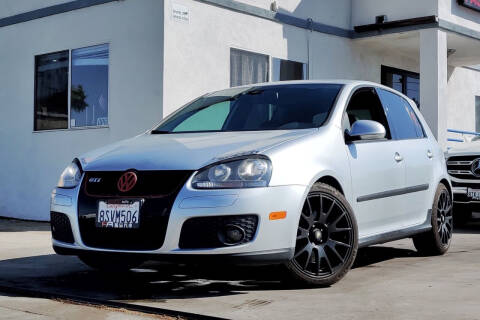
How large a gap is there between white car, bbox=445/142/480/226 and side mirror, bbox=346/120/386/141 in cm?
475

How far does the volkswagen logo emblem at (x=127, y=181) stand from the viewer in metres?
5.07

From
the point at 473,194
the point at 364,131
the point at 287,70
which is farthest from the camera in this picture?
the point at 287,70

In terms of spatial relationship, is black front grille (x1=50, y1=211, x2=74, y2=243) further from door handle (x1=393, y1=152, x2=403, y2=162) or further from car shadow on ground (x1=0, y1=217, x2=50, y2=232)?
car shadow on ground (x1=0, y1=217, x2=50, y2=232)

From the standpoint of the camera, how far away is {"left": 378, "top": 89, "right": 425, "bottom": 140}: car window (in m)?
6.81

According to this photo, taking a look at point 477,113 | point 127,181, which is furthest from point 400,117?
point 477,113

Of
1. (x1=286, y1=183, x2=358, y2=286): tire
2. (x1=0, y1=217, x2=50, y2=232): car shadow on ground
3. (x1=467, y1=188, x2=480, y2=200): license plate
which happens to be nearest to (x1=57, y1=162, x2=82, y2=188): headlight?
(x1=286, y1=183, x2=358, y2=286): tire

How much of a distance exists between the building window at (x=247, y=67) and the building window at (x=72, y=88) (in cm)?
204

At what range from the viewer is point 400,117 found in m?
7.02

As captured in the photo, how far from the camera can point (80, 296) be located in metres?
5.22

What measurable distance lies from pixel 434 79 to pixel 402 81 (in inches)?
115

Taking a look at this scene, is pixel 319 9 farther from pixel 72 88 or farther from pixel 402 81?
pixel 72 88

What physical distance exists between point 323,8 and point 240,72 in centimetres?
282

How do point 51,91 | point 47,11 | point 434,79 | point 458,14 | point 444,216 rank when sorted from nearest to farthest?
point 444,216, point 47,11, point 51,91, point 434,79, point 458,14

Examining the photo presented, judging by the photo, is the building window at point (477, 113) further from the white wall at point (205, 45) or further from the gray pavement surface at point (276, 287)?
the gray pavement surface at point (276, 287)
